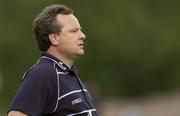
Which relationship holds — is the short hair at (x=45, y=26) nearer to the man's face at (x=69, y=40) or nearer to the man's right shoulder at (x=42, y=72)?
the man's face at (x=69, y=40)

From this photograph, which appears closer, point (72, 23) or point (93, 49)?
point (72, 23)

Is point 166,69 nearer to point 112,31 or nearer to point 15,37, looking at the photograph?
point 112,31

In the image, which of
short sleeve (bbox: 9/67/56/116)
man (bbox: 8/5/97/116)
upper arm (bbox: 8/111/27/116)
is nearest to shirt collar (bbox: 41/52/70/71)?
man (bbox: 8/5/97/116)

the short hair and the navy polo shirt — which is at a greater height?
the short hair

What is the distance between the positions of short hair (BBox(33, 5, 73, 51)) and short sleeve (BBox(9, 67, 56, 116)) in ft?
1.43

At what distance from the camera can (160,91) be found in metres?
44.3

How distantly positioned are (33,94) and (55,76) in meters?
A: 0.28

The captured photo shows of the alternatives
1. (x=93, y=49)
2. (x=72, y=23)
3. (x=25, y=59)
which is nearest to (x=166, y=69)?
(x=93, y=49)

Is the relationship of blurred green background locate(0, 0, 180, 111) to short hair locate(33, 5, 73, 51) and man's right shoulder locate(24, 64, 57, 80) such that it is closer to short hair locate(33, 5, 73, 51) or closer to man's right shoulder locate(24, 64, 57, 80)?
short hair locate(33, 5, 73, 51)

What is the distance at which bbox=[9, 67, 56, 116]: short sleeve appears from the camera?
793 centimetres

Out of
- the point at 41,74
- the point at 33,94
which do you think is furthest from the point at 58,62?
the point at 33,94

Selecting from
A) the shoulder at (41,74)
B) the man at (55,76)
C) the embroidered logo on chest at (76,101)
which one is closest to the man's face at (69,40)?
the man at (55,76)

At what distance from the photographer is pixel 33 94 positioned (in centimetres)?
Answer: 794

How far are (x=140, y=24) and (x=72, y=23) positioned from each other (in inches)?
1147
